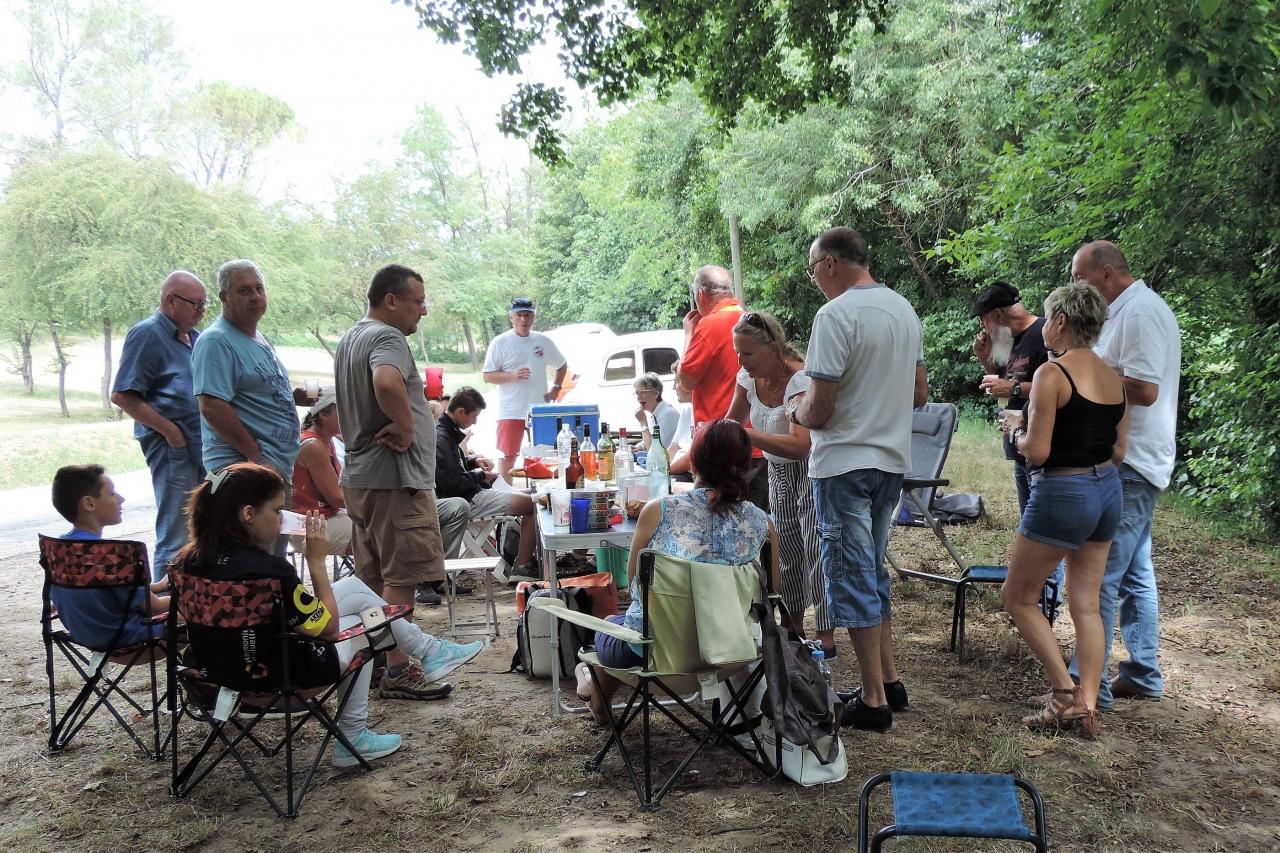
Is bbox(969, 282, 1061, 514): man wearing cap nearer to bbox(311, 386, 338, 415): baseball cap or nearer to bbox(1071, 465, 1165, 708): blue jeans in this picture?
bbox(1071, 465, 1165, 708): blue jeans

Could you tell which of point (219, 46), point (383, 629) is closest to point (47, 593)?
point (383, 629)

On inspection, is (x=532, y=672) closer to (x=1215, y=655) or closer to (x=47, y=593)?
(x=47, y=593)

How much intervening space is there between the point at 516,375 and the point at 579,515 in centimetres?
412

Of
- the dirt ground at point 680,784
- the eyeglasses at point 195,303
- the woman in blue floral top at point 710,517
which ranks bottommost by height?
the dirt ground at point 680,784

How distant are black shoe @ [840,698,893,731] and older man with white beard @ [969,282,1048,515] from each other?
1.59 meters

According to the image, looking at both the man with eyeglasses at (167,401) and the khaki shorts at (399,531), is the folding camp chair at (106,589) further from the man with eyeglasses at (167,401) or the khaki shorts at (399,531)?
the khaki shorts at (399,531)

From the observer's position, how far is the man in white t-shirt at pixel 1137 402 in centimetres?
341

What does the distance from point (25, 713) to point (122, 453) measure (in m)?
12.9

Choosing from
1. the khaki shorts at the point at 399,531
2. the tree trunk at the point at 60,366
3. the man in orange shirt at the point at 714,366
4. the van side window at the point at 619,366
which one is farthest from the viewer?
the tree trunk at the point at 60,366

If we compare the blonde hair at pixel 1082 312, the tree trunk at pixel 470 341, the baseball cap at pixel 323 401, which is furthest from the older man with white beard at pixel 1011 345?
the tree trunk at pixel 470 341

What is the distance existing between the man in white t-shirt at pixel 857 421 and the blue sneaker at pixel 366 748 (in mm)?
1758

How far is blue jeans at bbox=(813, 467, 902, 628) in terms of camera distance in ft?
10.8

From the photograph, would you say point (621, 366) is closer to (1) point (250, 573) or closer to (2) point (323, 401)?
(2) point (323, 401)

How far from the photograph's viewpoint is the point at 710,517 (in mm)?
2943
